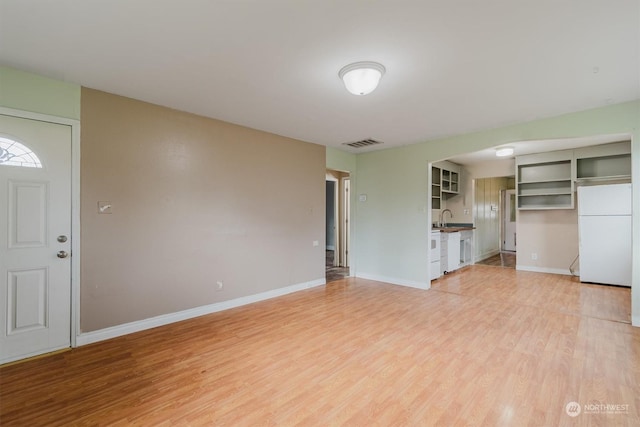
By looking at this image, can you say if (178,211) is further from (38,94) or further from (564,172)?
(564,172)

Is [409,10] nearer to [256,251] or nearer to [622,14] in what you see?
[622,14]

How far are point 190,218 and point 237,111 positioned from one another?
1470mm

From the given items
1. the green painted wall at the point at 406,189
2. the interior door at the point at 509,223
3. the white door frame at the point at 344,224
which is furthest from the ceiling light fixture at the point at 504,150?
the interior door at the point at 509,223

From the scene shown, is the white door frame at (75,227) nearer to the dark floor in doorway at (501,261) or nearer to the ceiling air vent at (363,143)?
the ceiling air vent at (363,143)

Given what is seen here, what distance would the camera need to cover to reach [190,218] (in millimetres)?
3473

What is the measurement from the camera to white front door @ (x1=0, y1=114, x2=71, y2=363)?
2.41 metres

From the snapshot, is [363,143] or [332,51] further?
[363,143]

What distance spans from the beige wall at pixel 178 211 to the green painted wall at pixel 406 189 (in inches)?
60.4

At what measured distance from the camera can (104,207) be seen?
2.87m

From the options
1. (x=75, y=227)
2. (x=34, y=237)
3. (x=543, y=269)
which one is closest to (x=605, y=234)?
(x=543, y=269)

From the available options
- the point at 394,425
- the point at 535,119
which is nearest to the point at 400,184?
the point at 535,119

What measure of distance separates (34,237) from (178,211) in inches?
49.4

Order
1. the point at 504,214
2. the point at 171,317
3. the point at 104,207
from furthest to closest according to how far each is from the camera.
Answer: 1. the point at 504,214
2. the point at 171,317
3. the point at 104,207

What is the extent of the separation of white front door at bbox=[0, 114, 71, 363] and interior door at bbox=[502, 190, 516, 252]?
10.8m
